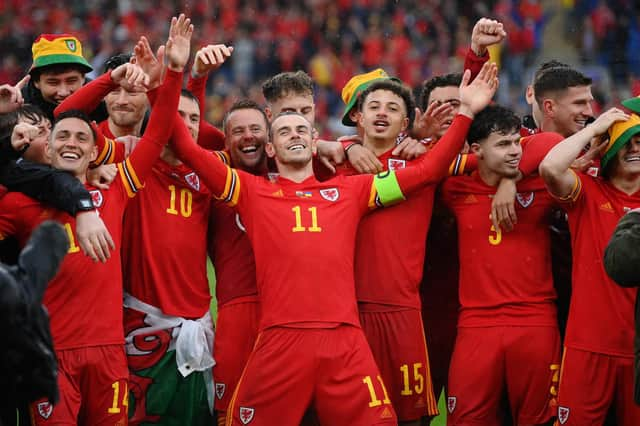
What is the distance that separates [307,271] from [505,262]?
4.17ft

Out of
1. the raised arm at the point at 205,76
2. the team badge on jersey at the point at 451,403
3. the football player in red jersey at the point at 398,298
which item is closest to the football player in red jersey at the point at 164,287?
the raised arm at the point at 205,76

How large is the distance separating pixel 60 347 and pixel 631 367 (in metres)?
3.29

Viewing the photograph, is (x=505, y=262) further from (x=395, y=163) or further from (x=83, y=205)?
(x=83, y=205)

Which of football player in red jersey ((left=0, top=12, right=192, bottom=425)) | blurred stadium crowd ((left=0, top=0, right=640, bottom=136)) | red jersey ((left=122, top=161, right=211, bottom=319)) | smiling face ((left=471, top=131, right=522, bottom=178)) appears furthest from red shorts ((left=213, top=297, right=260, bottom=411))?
blurred stadium crowd ((left=0, top=0, right=640, bottom=136))

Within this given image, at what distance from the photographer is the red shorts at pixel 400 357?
6625mm

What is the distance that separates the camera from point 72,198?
614 centimetres

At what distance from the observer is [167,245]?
674cm

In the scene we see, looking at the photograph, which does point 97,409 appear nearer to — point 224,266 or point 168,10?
point 224,266

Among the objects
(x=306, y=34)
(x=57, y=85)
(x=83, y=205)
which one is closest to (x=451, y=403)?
(x=83, y=205)

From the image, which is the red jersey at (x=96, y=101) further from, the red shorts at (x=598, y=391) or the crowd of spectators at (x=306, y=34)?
the crowd of spectators at (x=306, y=34)

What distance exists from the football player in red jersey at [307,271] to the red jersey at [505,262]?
39 cm

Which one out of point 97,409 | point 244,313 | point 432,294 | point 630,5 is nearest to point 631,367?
point 432,294

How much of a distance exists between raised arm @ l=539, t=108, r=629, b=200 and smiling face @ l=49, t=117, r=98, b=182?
2723 millimetres

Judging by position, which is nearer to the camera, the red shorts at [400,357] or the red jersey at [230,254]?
the red shorts at [400,357]
